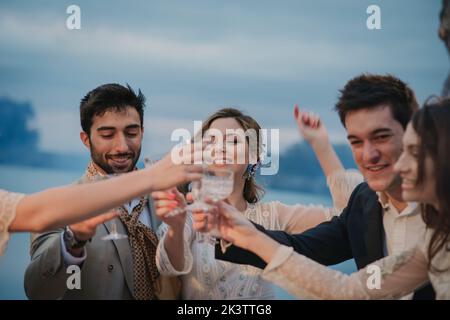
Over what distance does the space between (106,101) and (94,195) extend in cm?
97

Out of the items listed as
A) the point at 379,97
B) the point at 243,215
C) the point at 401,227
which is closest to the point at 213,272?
the point at 243,215

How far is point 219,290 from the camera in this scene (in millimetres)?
2809

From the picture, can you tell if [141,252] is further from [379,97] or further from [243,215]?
[379,97]

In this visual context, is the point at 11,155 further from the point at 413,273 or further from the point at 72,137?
the point at 413,273

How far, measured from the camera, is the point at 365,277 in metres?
2.41

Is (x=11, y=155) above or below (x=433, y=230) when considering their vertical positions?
above

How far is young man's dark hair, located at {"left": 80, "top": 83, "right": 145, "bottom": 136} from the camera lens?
9.80 ft

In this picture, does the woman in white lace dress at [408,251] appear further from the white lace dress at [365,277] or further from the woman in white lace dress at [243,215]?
the woman in white lace dress at [243,215]

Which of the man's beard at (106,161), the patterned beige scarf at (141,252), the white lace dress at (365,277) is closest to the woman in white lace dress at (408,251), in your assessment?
the white lace dress at (365,277)

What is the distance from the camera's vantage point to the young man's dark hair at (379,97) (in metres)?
2.73

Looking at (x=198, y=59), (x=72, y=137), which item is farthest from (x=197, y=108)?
(x=72, y=137)

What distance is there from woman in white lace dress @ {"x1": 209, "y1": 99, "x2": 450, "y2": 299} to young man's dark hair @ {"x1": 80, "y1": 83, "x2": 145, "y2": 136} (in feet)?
2.81

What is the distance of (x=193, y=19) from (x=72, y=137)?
2.67 feet
